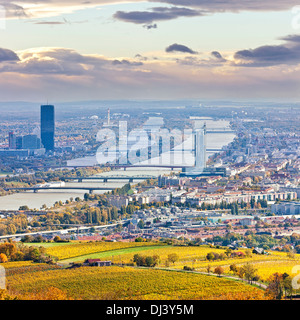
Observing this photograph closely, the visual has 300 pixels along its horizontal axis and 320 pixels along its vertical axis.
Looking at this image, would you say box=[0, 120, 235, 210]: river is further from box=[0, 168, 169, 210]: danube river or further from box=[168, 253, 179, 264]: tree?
box=[168, 253, 179, 264]: tree

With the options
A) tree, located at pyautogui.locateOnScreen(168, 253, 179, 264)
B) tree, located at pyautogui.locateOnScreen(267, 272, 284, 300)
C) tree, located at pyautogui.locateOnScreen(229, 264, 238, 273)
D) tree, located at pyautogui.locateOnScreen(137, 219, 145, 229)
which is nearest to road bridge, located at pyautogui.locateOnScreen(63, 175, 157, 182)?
tree, located at pyautogui.locateOnScreen(137, 219, 145, 229)

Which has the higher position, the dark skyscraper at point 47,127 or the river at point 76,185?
the dark skyscraper at point 47,127

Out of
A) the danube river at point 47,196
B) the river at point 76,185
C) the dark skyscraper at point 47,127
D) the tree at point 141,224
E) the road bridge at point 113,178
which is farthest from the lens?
the road bridge at point 113,178

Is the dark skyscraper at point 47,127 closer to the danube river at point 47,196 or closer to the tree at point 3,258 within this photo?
the danube river at point 47,196

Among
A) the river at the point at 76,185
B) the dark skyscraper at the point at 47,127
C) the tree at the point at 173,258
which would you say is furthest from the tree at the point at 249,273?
the dark skyscraper at the point at 47,127

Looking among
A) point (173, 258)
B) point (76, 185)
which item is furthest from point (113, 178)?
point (173, 258)

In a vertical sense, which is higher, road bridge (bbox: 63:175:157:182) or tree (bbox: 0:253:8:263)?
tree (bbox: 0:253:8:263)

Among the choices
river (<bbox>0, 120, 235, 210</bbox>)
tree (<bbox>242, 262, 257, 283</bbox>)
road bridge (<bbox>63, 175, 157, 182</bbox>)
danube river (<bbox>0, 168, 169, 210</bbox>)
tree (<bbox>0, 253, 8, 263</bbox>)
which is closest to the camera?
tree (<bbox>242, 262, 257, 283</bbox>)

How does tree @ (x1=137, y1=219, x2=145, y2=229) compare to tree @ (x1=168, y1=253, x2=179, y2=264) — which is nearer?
tree @ (x1=168, y1=253, x2=179, y2=264)

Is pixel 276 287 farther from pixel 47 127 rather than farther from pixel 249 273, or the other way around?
pixel 47 127
